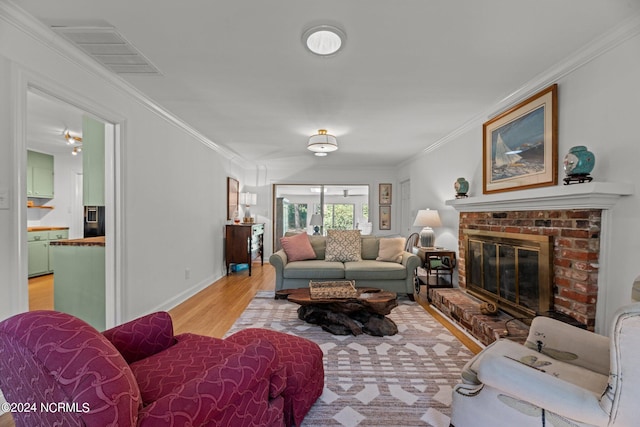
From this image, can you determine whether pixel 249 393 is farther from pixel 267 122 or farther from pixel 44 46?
pixel 267 122

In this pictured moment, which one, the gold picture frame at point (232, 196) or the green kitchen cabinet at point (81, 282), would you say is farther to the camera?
the gold picture frame at point (232, 196)

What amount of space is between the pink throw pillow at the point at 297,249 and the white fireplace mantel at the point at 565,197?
251 cm

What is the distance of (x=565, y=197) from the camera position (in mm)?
2137

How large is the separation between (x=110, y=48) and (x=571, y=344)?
343 cm

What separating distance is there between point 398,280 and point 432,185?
6.11 feet

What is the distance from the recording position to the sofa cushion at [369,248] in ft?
15.3

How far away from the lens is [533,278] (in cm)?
260

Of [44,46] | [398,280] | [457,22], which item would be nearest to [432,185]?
[398,280]

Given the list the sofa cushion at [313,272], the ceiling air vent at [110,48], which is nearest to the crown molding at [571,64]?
the sofa cushion at [313,272]

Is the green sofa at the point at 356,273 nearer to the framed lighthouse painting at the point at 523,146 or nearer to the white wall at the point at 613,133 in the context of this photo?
the framed lighthouse painting at the point at 523,146

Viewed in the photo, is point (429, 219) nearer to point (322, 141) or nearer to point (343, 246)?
point (343, 246)

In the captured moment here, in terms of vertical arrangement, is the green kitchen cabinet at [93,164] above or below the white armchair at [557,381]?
above

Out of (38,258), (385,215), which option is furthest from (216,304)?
(385,215)

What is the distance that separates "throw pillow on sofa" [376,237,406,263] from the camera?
4.36m
